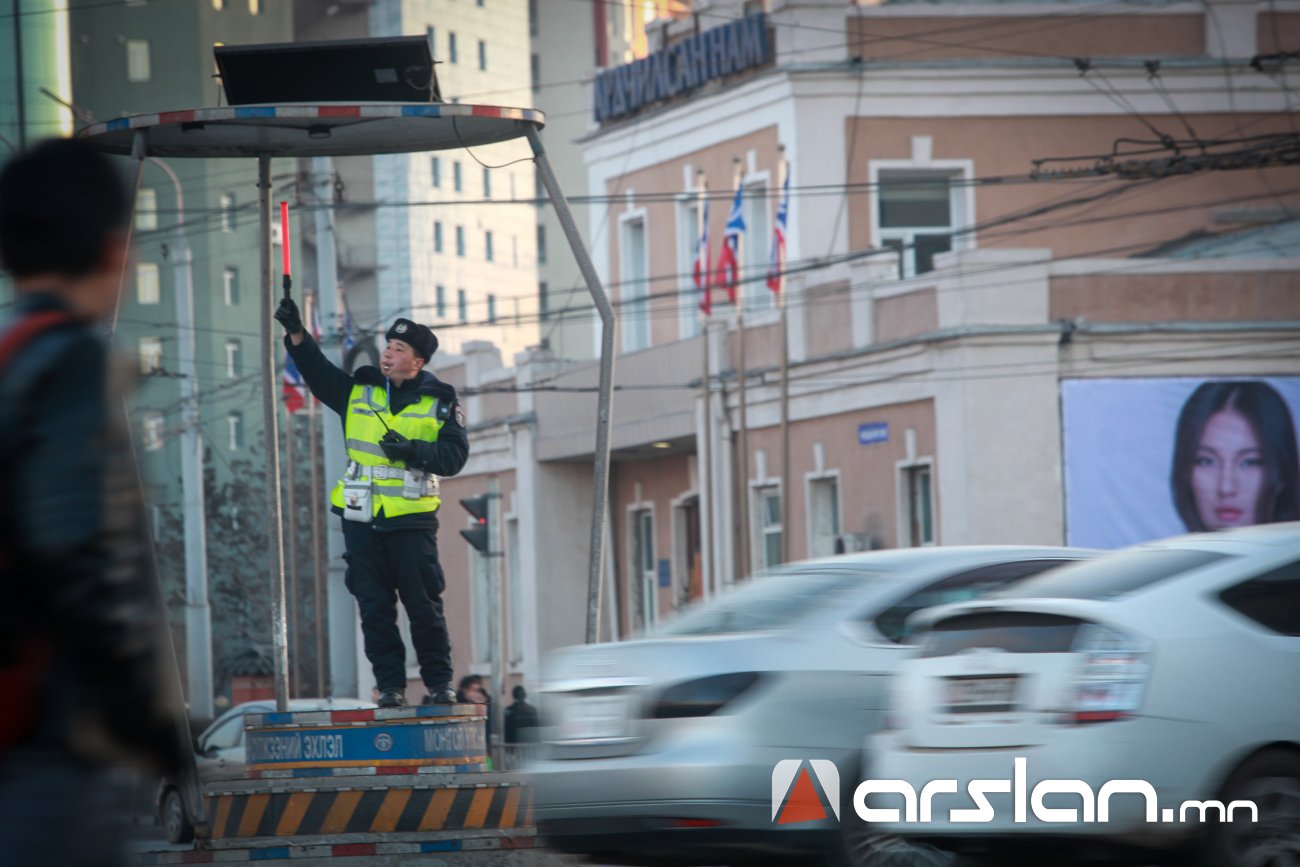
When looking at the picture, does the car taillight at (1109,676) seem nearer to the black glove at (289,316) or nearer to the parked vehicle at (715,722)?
the parked vehicle at (715,722)

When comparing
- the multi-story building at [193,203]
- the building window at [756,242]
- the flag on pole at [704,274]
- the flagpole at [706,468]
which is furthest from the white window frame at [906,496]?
the multi-story building at [193,203]

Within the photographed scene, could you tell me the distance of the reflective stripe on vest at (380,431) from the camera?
39.3 feet

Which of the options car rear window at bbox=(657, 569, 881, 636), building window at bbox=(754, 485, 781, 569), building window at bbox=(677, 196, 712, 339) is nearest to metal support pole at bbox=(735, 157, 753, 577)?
building window at bbox=(754, 485, 781, 569)

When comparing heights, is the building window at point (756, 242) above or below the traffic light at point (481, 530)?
above

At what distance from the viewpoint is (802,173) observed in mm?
37844

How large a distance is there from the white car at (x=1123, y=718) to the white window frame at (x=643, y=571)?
3155 cm

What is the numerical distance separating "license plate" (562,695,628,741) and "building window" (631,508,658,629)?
1210 inches

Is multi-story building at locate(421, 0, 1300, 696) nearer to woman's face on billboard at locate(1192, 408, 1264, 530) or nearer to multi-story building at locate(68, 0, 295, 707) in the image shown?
woman's face on billboard at locate(1192, 408, 1264, 530)

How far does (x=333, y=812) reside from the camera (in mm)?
11039

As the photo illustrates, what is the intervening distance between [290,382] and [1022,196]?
12.1m

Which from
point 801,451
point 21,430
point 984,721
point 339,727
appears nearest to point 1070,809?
point 984,721

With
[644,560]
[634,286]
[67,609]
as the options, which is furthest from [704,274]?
[67,609]

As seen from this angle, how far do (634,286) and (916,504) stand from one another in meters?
12.7

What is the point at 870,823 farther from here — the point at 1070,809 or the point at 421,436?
the point at 421,436
